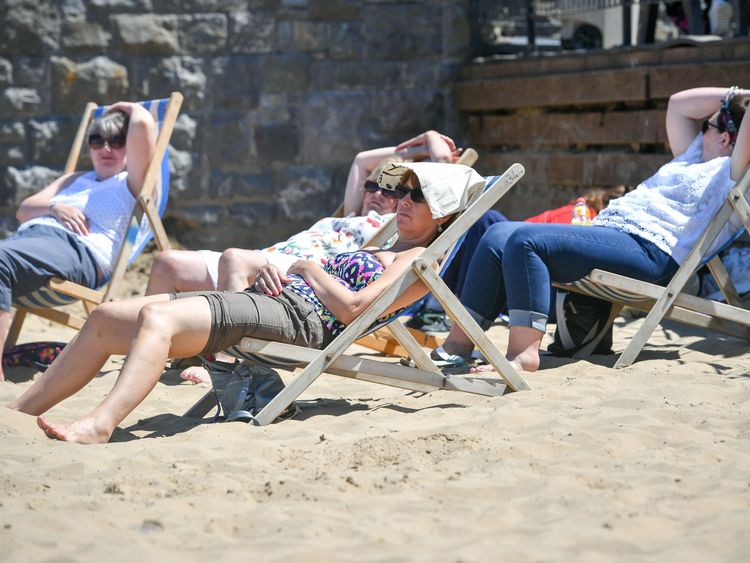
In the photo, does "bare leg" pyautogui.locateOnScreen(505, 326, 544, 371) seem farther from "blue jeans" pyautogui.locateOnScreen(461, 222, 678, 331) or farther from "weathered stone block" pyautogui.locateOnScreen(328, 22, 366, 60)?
"weathered stone block" pyautogui.locateOnScreen(328, 22, 366, 60)

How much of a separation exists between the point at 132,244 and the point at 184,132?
2.10 m

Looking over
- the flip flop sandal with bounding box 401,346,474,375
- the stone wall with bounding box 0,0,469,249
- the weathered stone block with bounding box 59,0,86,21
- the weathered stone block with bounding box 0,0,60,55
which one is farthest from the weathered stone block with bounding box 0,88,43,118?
the flip flop sandal with bounding box 401,346,474,375

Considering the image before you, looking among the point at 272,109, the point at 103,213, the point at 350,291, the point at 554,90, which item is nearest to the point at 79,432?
the point at 350,291

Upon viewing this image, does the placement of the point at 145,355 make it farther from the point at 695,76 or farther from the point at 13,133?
the point at 13,133

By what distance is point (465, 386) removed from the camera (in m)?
3.86

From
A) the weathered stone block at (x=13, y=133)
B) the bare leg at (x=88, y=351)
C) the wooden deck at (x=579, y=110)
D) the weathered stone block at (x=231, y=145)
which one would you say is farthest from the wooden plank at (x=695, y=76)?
the weathered stone block at (x=13, y=133)

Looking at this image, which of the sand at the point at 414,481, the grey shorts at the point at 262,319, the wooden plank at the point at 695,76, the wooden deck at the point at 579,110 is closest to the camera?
the sand at the point at 414,481

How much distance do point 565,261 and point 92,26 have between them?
3.97 meters

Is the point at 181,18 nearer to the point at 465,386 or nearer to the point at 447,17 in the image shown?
the point at 447,17

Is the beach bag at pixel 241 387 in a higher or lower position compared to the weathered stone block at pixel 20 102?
lower

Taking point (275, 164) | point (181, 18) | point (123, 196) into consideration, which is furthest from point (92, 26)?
point (123, 196)

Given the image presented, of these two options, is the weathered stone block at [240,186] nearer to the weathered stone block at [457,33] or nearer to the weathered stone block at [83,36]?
the weathered stone block at [83,36]

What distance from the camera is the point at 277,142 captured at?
7.25 m

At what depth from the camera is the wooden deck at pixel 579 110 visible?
19.8 ft
